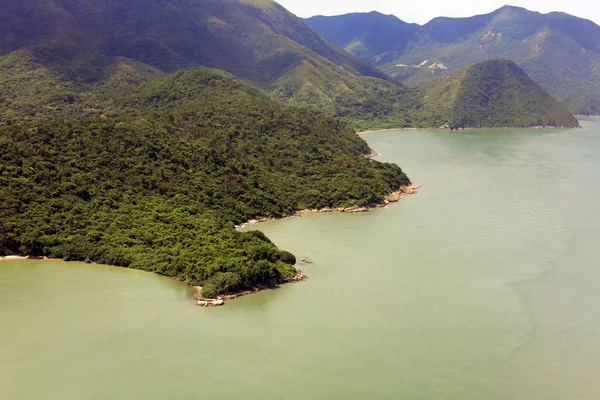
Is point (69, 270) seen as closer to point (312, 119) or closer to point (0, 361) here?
point (0, 361)

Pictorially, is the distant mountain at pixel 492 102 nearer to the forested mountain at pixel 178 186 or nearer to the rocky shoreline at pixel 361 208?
the forested mountain at pixel 178 186

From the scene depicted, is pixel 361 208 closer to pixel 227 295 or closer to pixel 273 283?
pixel 273 283

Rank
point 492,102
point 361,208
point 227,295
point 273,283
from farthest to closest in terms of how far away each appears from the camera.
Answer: point 492,102
point 361,208
point 273,283
point 227,295

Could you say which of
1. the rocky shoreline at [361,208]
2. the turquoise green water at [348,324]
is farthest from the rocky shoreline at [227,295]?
the rocky shoreline at [361,208]

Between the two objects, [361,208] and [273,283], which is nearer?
[273,283]

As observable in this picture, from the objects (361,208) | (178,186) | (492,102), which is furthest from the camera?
(492,102)

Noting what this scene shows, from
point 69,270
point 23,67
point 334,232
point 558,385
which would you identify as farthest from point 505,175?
point 23,67

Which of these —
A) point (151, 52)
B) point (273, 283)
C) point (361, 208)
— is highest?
point (151, 52)

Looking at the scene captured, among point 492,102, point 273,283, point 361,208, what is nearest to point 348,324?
point 273,283
